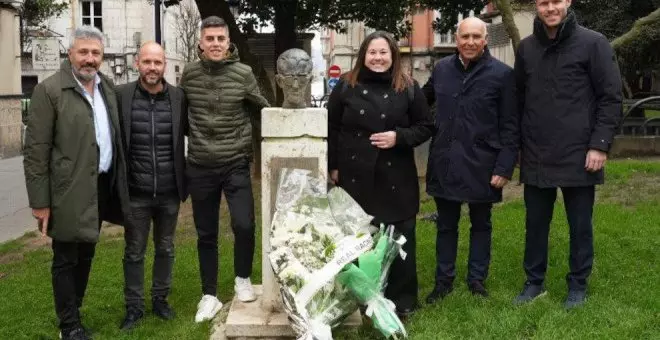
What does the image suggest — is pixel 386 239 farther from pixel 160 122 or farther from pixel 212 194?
pixel 160 122

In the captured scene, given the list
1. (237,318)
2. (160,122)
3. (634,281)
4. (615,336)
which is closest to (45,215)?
(160,122)

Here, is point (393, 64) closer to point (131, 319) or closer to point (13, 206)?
point (131, 319)

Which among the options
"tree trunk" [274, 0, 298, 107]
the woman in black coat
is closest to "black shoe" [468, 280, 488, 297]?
the woman in black coat

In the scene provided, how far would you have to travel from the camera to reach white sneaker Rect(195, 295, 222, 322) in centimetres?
520

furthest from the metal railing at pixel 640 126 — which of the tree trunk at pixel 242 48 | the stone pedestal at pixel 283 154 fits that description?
the stone pedestal at pixel 283 154

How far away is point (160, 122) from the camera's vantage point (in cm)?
493

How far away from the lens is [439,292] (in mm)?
5355

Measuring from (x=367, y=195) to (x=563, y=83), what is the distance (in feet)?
4.85

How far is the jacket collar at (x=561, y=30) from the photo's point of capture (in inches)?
186

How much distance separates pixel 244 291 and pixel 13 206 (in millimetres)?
7952

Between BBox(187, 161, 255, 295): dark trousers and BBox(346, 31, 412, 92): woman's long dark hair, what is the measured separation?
990 mm

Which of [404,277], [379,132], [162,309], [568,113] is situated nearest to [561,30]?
[568,113]

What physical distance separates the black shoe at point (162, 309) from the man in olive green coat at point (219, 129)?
11.4 inches

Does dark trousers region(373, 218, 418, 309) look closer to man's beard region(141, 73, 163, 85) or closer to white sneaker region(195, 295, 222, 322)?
white sneaker region(195, 295, 222, 322)
